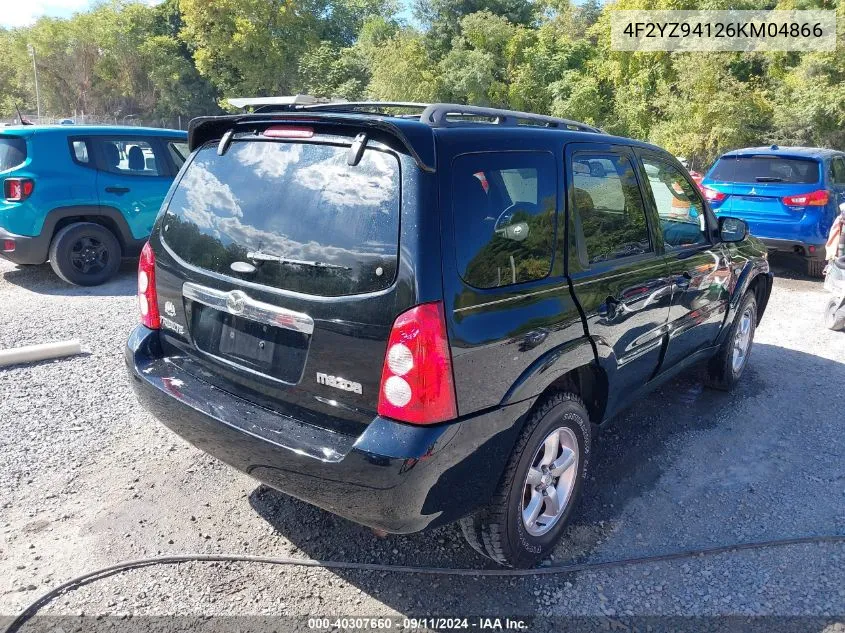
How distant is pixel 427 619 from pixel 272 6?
45.7 m

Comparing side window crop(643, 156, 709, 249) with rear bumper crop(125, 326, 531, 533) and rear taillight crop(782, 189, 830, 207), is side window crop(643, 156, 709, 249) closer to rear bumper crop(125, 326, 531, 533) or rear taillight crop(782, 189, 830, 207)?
rear bumper crop(125, 326, 531, 533)

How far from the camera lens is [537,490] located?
279 cm

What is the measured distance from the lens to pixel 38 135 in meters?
6.78

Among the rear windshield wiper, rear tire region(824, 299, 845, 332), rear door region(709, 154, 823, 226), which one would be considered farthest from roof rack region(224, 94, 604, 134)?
rear door region(709, 154, 823, 226)

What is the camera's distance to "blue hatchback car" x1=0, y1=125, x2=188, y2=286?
678cm

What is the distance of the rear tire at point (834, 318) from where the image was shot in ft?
20.9

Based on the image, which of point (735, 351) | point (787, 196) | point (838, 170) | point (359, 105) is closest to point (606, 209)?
point (359, 105)

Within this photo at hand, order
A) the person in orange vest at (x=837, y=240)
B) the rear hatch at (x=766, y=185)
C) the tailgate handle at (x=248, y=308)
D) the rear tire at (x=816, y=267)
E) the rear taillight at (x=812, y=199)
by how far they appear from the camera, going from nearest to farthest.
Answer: the tailgate handle at (x=248, y=308), the person in orange vest at (x=837, y=240), the rear taillight at (x=812, y=199), the rear hatch at (x=766, y=185), the rear tire at (x=816, y=267)

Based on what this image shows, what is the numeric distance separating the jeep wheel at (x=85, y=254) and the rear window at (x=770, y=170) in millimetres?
8193

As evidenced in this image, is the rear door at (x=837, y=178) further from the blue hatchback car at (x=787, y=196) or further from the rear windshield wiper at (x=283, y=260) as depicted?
the rear windshield wiper at (x=283, y=260)

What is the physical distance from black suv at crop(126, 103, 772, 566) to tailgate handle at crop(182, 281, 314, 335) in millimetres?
10

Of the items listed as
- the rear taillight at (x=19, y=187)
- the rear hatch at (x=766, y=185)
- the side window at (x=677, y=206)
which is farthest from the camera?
the rear hatch at (x=766, y=185)

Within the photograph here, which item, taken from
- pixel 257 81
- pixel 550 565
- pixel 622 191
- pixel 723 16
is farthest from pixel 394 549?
pixel 257 81

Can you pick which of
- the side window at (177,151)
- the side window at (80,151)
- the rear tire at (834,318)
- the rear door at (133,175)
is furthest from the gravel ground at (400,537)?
the side window at (177,151)
